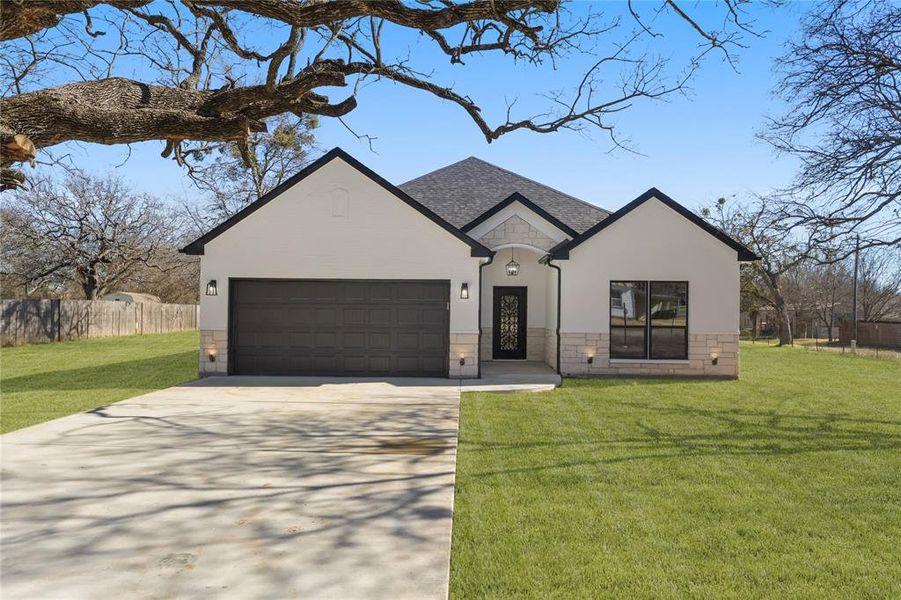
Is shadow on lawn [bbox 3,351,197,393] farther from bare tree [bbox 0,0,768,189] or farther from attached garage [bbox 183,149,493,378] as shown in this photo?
bare tree [bbox 0,0,768,189]

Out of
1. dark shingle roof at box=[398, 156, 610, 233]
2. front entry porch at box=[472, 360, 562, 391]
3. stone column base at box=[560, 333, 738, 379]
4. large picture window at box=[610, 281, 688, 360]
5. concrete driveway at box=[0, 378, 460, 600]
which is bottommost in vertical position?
concrete driveway at box=[0, 378, 460, 600]

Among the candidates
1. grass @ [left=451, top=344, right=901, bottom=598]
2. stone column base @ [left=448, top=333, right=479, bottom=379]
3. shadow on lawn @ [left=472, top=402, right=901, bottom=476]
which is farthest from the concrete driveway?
stone column base @ [left=448, top=333, right=479, bottom=379]

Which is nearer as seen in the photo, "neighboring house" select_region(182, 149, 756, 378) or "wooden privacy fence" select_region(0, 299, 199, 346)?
"neighboring house" select_region(182, 149, 756, 378)

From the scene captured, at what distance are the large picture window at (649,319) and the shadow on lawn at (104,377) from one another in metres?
10.1

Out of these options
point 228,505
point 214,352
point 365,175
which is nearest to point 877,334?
point 365,175

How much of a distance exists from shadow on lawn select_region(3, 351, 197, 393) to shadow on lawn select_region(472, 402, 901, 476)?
890 centimetres

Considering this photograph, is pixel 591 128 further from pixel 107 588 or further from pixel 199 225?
pixel 199 225

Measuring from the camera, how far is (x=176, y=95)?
6.03 meters

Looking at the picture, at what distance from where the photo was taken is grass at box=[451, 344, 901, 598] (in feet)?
12.6

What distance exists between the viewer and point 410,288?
14.0 metres

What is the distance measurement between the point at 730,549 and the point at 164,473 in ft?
17.0

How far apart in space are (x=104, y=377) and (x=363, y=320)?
19.8 ft

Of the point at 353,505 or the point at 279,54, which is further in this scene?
the point at 279,54

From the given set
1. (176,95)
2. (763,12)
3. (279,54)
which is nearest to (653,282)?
(763,12)
